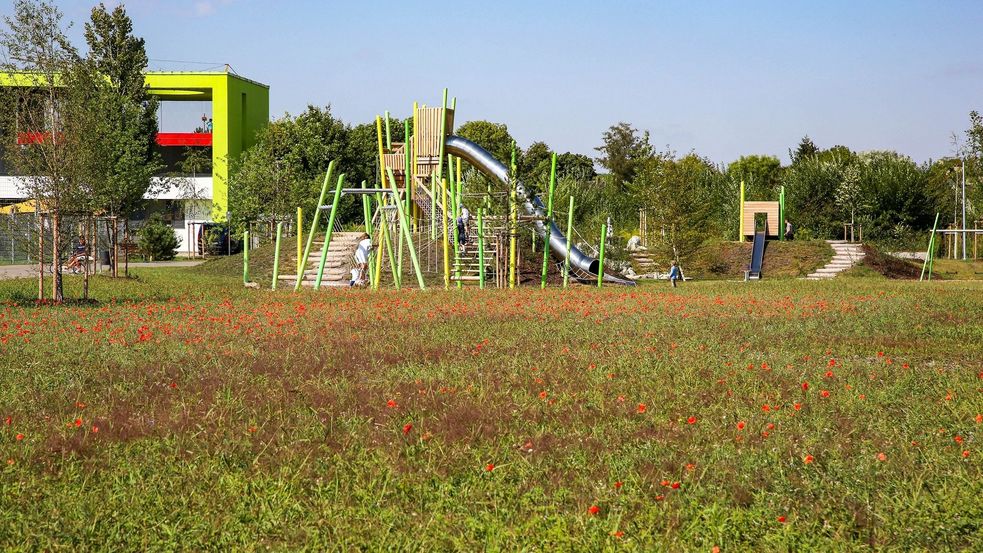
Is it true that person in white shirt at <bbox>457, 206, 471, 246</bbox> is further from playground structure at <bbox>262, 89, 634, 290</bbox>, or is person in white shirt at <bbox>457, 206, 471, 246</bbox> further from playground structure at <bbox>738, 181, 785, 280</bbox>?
playground structure at <bbox>738, 181, 785, 280</bbox>

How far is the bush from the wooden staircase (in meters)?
16.5

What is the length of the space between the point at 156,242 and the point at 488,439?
47.9 meters

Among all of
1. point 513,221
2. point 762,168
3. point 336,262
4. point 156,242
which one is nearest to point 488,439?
point 513,221

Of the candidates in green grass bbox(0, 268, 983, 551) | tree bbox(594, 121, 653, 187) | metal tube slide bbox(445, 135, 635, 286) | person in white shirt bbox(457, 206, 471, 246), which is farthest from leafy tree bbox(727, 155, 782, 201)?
A: green grass bbox(0, 268, 983, 551)

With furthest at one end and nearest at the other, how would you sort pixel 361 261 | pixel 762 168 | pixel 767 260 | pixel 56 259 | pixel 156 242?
1. pixel 762 168
2. pixel 156 242
3. pixel 767 260
4. pixel 361 261
5. pixel 56 259

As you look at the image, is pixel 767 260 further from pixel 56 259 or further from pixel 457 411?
pixel 457 411

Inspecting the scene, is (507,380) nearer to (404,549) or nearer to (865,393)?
(865,393)

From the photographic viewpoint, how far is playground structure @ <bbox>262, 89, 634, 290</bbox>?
24.9 metres

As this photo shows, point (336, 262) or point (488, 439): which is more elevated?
point (336, 262)

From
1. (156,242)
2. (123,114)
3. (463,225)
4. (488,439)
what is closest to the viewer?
(488,439)

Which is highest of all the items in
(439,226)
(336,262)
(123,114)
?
(123,114)

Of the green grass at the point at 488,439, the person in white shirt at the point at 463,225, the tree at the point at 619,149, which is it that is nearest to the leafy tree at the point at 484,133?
the tree at the point at 619,149

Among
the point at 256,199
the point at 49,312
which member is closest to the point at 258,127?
the point at 256,199

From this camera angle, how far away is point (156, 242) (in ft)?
171
